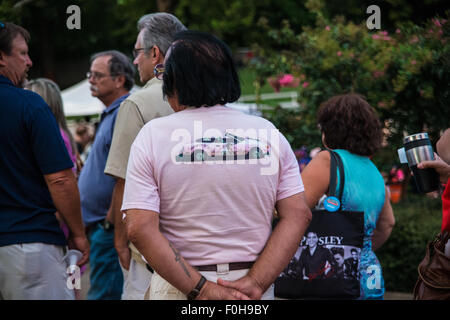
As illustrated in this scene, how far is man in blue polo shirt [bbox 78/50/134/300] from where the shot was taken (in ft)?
12.5

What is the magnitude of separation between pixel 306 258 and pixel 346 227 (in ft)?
0.86

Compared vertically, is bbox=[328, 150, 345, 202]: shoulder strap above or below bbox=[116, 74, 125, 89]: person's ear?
below

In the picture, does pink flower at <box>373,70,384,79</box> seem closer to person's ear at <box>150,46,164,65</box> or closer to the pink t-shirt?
person's ear at <box>150,46,164,65</box>

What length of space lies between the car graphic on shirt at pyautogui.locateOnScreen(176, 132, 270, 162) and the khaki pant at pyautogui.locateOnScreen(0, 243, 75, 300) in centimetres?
107

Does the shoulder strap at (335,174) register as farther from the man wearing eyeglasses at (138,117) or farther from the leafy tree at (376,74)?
the leafy tree at (376,74)

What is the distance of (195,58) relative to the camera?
82.8 inches

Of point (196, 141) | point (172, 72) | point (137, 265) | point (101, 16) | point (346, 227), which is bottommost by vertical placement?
point (137, 265)

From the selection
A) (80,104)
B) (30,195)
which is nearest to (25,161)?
(30,195)

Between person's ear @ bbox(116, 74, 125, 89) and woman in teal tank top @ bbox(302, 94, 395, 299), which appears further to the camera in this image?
person's ear @ bbox(116, 74, 125, 89)

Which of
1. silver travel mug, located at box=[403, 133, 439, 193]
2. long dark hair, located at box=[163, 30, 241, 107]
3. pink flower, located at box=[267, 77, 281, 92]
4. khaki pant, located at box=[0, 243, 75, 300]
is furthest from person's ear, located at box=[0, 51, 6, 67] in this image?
pink flower, located at box=[267, 77, 281, 92]

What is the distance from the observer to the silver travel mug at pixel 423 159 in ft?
8.93

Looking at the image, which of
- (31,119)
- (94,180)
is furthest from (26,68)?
(94,180)

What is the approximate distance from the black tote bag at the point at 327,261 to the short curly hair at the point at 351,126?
43cm
